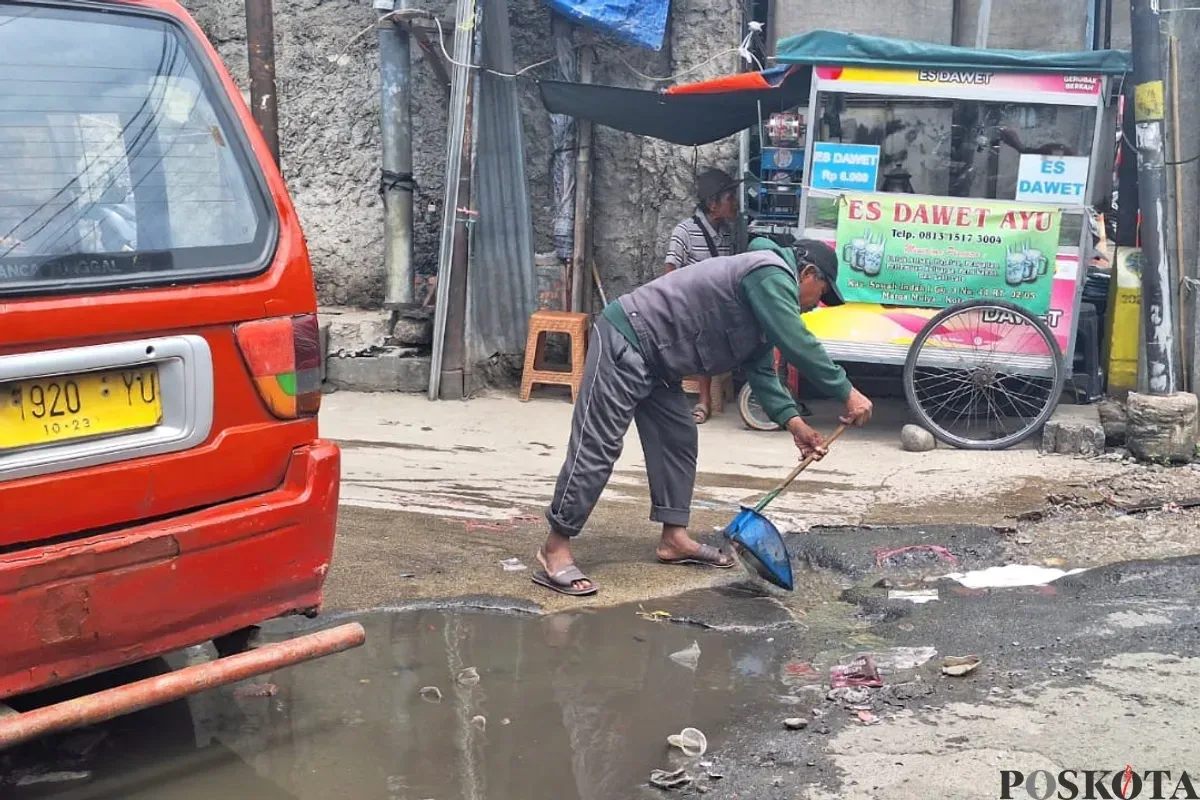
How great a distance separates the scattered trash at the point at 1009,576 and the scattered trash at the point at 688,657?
1200 mm

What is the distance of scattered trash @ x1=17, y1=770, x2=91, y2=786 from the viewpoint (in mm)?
2963

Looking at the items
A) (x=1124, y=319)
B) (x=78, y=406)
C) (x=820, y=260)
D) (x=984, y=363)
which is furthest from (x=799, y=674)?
(x=1124, y=319)

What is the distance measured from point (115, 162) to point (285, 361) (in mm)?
610

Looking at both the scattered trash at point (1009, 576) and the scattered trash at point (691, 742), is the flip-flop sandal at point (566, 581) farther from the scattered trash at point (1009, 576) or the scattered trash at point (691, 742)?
the scattered trash at point (1009, 576)

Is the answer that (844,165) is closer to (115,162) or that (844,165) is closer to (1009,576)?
(1009,576)

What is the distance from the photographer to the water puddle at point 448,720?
300 centimetres

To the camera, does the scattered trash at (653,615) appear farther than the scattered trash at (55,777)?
Yes

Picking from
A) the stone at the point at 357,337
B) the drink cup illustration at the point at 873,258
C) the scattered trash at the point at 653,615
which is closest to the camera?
the scattered trash at the point at 653,615

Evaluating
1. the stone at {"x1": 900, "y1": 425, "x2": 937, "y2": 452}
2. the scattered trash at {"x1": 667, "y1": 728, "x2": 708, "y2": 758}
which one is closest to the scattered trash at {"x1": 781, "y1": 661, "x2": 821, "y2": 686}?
the scattered trash at {"x1": 667, "y1": 728, "x2": 708, "y2": 758}

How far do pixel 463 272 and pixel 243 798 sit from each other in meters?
5.32

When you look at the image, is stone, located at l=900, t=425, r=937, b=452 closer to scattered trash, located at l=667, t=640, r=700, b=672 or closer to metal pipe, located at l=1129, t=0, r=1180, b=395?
metal pipe, located at l=1129, t=0, r=1180, b=395

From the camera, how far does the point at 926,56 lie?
6746mm

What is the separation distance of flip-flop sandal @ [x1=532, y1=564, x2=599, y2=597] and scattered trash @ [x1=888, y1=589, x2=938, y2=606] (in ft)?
3.61

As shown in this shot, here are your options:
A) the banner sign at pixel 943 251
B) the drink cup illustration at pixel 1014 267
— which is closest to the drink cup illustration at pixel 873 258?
A: the banner sign at pixel 943 251
